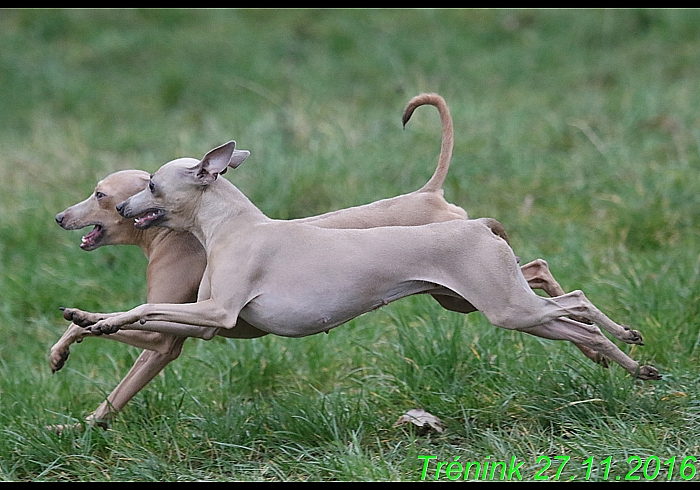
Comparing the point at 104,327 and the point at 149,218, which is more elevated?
Answer: the point at 149,218

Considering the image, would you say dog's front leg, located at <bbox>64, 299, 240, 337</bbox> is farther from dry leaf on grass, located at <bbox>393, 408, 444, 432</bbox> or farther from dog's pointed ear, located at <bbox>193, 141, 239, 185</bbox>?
dry leaf on grass, located at <bbox>393, 408, 444, 432</bbox>

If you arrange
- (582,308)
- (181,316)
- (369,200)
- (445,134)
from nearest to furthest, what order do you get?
(181,316)
(582,308)
(445,134)
(369,200)

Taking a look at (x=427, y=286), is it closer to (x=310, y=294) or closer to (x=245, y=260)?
(x=310, y=294)

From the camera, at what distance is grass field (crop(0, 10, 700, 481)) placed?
160 inches

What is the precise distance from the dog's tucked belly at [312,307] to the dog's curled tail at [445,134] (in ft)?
2.07

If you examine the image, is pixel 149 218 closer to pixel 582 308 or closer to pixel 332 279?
Answer: pixel 332 279

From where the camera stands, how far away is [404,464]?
3781mm

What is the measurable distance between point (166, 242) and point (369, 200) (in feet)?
8.42

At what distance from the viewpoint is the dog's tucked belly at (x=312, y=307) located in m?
3.60

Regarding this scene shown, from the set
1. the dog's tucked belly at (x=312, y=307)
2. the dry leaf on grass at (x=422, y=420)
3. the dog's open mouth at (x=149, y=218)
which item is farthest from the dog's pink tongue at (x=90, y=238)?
the dry leaf on grass at (x=422, y=420)

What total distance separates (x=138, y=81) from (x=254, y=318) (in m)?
8.39

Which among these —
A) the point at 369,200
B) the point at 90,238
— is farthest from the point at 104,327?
the point at 369,200

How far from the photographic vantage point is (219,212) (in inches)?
149

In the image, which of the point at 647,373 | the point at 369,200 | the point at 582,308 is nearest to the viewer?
the point at 582,308
